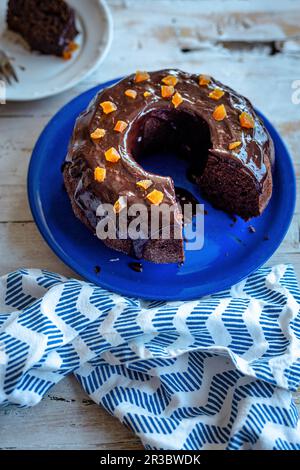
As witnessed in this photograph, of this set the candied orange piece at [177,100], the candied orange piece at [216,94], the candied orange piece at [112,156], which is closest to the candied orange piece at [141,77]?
the candied orange piece at [177,100]

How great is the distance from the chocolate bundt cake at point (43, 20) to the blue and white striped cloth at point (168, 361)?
139 centimetres

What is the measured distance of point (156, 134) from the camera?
295cm

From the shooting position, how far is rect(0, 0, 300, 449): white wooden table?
9.58ft

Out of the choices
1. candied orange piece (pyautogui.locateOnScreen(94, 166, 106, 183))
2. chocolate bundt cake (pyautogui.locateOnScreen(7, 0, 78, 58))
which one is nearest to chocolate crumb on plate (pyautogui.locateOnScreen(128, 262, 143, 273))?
candied orange piece (pyautogui.locateOnScreen(94, 166, 106, 183))

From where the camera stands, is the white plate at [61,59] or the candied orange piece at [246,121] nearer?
the candied orange piece at [246,121]

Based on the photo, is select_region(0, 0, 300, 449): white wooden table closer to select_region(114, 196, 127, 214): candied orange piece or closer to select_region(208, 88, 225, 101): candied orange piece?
select_region(114, 196, 127, 214): candied orange piece

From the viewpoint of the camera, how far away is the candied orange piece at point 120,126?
8.78 ft

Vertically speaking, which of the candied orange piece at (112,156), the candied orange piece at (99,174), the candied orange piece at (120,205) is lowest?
the candied orange piece at (120,205)

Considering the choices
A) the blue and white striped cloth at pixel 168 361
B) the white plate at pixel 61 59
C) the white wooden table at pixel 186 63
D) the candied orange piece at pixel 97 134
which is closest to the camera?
the blue and white striped cloth at pixel 168 361

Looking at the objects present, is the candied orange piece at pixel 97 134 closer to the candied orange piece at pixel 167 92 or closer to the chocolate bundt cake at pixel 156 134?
the chocolate bundt cake at pixel 156 134

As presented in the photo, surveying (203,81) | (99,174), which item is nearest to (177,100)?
(203,81)

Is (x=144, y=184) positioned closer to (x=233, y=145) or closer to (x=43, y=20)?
(x=233, y=145)

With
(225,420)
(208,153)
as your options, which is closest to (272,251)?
(208,153)

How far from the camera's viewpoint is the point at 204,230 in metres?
2.85
